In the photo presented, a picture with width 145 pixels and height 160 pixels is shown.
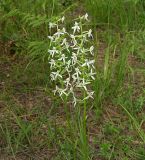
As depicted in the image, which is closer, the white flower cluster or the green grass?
the white flower cluster

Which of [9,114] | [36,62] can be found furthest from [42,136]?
[36,62]

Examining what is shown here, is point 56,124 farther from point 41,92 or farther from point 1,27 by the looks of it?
point 1,27

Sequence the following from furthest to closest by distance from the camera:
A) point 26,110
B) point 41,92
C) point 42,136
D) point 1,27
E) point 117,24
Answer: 1. point 117,24
2. point 1,27
3. point 41,92
4. point 26,110
5. point 42,136

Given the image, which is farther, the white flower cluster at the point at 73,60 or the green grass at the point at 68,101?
the green grass at the point at 68,101

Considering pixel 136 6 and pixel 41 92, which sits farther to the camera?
pixel 136 6

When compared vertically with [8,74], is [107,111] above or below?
below

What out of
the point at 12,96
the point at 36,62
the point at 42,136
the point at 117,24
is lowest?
the point at 42,136

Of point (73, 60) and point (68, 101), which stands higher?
point (73, 60)

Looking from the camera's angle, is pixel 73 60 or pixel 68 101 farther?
pixel 68 101
